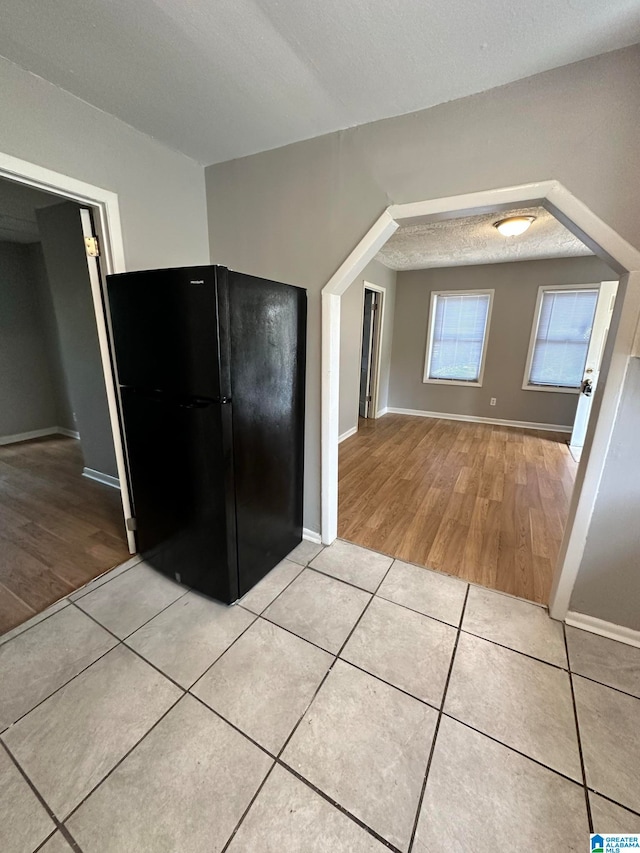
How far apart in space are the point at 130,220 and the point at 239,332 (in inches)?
39.3

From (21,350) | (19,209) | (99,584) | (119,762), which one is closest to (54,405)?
(21,350)

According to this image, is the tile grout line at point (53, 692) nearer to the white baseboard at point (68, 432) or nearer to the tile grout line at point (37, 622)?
the tile grout line at point (37, 622)

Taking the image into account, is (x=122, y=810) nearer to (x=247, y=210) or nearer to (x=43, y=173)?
(x=43, y=173)

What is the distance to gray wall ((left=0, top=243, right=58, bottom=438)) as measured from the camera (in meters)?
4.02

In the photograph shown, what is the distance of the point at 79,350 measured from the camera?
113 inches

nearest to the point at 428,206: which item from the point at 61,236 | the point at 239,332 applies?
the point at 239,332

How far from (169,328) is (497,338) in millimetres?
5090

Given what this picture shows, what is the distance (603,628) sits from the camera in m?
1.62

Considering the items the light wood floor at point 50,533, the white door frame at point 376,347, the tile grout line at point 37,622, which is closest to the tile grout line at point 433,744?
the tile grout line at point 37,622

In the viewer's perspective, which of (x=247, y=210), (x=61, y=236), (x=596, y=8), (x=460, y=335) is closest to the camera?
(x=596, y=8)

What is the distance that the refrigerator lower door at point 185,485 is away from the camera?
156cm

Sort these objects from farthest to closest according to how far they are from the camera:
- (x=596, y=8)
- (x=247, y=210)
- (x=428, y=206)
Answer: (x=247, y=210) < (x=428, y=206) < (x=596, y=8)

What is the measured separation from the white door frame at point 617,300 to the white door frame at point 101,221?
3.69 ft

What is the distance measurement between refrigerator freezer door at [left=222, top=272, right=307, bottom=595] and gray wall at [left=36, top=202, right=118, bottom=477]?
187cm
